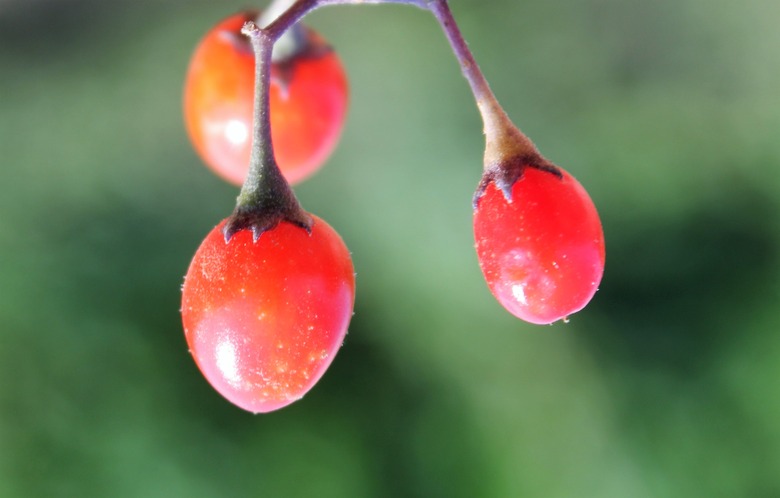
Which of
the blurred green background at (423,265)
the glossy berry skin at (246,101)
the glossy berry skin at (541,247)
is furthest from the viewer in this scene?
the blurred green background at (423,265)

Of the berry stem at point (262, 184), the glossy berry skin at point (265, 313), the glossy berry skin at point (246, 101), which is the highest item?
the glossy berry skin at point (246, 101)

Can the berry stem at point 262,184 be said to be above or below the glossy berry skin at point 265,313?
above

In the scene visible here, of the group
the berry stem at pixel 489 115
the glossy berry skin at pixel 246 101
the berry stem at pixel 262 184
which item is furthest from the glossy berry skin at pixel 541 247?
the glossy berry skin at pixel 246 101

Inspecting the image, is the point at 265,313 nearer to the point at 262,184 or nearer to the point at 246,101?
the point at 262,184

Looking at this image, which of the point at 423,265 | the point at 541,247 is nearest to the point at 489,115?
the point at 541,247

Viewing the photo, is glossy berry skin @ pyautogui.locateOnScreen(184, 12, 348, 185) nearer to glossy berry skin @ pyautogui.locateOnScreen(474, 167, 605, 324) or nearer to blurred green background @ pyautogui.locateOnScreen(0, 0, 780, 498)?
glossy berry skin @ pyautogui.locateOnScreen(474, 167, 605, 324)

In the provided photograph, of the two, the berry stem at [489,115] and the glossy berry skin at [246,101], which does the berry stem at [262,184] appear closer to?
the berry stem at [489,115]

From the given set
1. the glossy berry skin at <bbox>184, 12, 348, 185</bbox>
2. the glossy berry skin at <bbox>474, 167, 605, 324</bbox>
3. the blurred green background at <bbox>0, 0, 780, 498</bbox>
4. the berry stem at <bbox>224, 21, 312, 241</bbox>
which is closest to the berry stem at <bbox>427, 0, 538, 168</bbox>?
the glossy berry skin at <bbox>474, 167, 605, 324</bbox>
